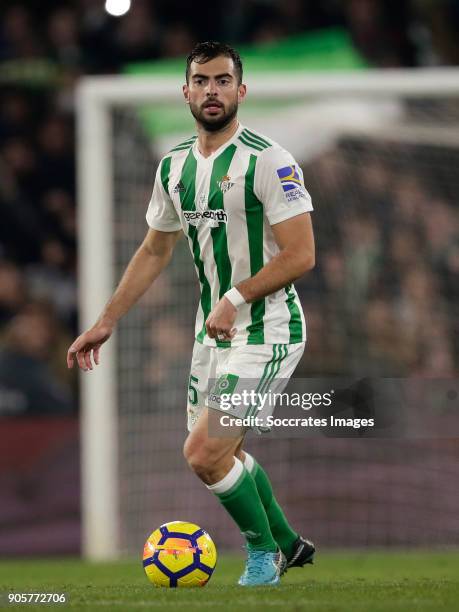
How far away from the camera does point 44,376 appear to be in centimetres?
1009

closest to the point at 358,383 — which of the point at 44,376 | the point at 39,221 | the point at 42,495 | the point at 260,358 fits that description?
the point at 260,358

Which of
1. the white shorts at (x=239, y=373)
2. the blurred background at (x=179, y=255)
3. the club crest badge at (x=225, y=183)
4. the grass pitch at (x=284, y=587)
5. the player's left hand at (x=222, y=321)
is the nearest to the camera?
the grass pitch at (x=284, y=587)

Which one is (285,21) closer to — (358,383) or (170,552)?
(358,383)

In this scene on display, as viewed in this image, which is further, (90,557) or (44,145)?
(44,145)

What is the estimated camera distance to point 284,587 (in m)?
5.31

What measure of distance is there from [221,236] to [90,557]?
12.5 ft

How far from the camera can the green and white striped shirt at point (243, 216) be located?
5273 millimetres

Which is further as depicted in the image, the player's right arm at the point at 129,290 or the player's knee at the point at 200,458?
the player's right arm at the point at 129,290

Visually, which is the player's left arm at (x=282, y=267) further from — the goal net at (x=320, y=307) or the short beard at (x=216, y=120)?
the goal net at (x=320, y=307)

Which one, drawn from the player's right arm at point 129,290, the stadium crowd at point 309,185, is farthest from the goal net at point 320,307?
the player's right arm at point 129,290

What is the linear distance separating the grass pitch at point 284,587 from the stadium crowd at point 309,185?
1.68 meters

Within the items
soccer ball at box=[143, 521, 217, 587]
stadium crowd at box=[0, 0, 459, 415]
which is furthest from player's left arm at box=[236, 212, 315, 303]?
stadium crowd at box=[0, 0, 459, 415]

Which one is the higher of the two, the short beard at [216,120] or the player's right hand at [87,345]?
the short beard at [216,120]

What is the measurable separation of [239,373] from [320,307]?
12.1 feet
